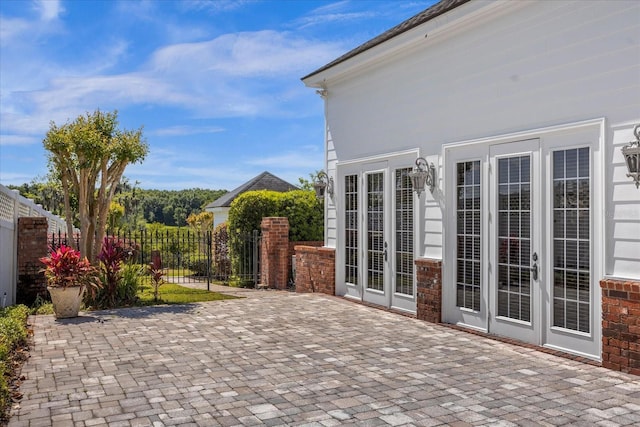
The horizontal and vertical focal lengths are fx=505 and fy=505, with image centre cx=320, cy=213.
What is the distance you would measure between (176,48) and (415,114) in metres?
9.27

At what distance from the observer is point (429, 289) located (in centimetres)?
778

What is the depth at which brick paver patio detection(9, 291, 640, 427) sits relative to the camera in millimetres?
4000

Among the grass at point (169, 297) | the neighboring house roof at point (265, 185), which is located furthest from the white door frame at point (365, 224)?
the neighboring house roof at point (265, 185)

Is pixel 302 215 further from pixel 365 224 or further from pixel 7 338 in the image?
pixel 7 338

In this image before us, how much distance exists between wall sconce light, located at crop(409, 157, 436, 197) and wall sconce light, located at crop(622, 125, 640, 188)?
9.94ft

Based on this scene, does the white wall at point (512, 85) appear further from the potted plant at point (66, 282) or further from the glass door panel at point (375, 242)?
the potted plant at point (66, 282)

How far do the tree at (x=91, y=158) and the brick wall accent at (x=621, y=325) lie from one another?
8.65m

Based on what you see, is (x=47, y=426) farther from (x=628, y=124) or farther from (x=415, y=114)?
(x=415, y=114)

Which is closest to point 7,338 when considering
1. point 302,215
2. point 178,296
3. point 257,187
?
point 178,296

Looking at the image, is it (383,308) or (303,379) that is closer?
(303,379)

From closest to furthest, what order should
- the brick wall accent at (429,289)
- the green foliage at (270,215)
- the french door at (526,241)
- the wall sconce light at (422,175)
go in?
1. the french door at (526,241)
2. the brick wall accent at (429,289)
3. the wall sconce light at (422,175)
4. the green foliage at (270,215)

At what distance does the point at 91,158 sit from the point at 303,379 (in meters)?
6.90

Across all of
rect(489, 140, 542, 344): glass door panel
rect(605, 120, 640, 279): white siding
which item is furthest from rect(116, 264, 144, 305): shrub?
rect(605, 120, 640, 279): white siding

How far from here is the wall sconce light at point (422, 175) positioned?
781 centimetres
